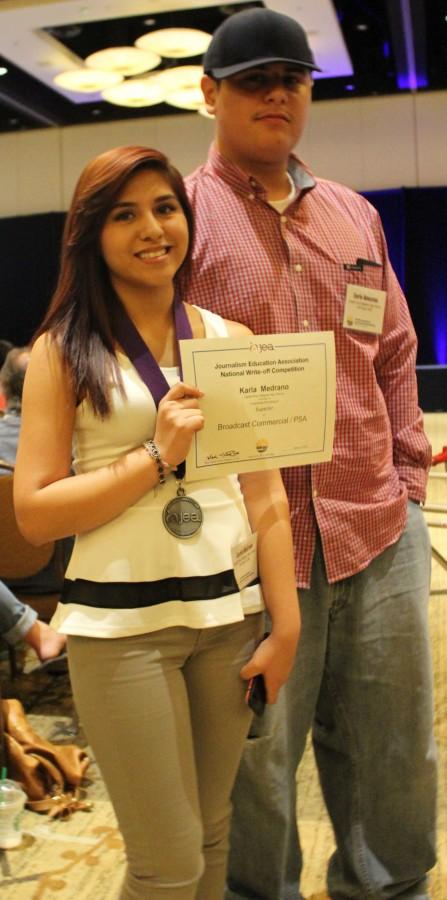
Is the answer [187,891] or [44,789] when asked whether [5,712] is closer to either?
[44,789]

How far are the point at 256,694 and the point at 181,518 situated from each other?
11.5 inches

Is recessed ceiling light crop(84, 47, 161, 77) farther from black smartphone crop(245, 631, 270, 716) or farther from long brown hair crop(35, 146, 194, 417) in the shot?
black smartphone crop(245, 631, 270, 716)

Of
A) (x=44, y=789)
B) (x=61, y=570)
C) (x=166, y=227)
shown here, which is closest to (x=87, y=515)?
(x=166, y=227)

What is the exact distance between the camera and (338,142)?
12.8 m

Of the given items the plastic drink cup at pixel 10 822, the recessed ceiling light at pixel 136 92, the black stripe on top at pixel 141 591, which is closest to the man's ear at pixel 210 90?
the black stripe on top at pixel 141 591

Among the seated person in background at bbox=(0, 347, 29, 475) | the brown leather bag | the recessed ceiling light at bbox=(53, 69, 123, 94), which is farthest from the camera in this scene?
the recessed ceiling light at bbox=(53, 69, 123, 94)

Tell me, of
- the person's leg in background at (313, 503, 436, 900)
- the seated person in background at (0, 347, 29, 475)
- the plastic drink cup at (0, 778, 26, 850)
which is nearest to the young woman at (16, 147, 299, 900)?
the person's leg in background at (313, 503, 436, 900)

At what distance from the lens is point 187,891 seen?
1358 mm

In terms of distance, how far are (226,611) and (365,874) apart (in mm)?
853

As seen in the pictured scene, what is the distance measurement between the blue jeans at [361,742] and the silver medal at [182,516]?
464 mm

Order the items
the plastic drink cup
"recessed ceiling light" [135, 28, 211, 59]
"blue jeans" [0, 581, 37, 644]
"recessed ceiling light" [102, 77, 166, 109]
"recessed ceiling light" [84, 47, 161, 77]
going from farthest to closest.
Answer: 1. "recessed ceiling light" [102, 77, 166, 109]
2. "recessed ceiling light" [84, 47, 161, 77]
3. "recessed ceiling light" [135, 28, 211, 59]
4. "blue jeans" [0, 581, 37, 644]
5. the plastic drink cup

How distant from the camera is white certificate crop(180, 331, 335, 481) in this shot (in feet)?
4.48

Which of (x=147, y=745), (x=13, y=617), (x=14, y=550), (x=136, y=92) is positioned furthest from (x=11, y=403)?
(x=136, y=92)

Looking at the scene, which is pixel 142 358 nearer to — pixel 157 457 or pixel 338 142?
pixel 157 457
